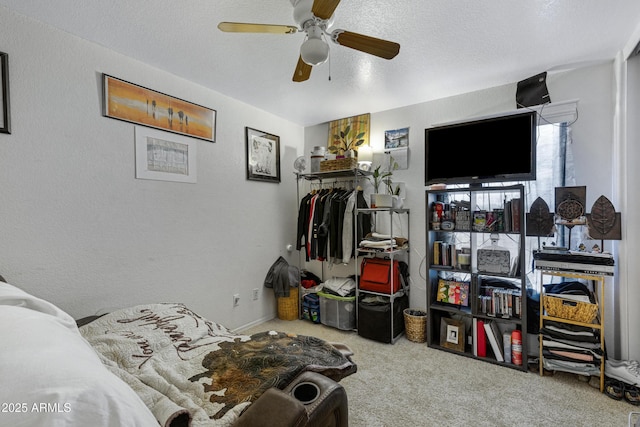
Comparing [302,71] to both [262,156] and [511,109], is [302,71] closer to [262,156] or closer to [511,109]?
[262,156]

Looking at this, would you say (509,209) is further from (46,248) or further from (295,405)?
(46,248)

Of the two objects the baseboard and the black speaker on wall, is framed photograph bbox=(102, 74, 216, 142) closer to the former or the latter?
the baseboard

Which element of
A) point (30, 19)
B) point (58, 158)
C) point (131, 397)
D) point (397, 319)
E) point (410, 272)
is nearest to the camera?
point (131, 397)

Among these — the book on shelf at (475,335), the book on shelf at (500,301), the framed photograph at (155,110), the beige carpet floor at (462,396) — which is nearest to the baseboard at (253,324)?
the beige carpet floor at (462,396)

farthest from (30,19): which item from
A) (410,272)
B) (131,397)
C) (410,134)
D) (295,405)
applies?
(410,272)

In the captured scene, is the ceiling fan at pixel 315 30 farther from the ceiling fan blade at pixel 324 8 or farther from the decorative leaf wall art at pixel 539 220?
the decorative leaf wall art at pixel 539 220

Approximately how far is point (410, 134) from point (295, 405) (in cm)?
298

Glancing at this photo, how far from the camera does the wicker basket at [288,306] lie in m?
3.43

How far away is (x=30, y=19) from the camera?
178cm

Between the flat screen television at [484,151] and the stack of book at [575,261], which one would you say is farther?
the flat screen television at [484,151]

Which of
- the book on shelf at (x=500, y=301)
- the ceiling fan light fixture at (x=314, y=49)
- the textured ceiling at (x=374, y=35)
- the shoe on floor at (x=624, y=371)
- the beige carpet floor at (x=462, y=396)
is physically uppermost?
the textured ceiling at (x=374, y=35)

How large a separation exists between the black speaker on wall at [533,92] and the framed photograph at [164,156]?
3.02 m

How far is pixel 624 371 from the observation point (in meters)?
1.99

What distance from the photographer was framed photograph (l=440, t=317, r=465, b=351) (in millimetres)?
2639
